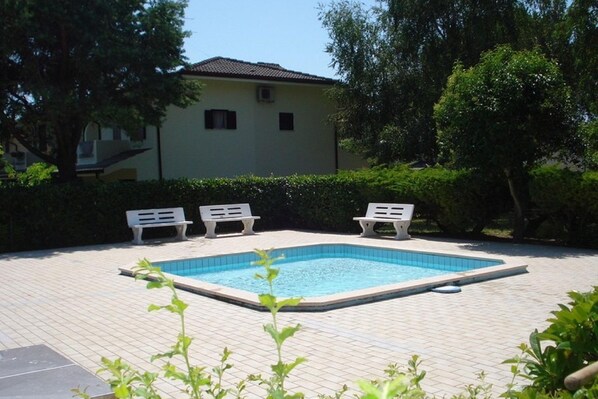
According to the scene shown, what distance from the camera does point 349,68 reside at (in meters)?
28.6

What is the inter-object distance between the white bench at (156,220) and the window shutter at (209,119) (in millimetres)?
8960

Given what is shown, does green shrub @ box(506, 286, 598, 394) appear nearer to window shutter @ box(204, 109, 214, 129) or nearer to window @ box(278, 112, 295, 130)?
A: window shutter @ box(204, 109, 214, 129)

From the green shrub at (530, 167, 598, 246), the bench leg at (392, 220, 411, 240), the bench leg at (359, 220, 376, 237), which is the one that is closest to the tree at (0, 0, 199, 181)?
the bench leg at (359, 220, 376, 237)

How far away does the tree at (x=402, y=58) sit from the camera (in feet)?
80.6

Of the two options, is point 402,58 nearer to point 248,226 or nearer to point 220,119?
point 220,119

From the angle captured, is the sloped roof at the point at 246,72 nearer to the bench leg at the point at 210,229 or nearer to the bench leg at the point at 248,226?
the bench leg at the point at 248,226

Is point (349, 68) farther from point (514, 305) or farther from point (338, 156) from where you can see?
point (514, 305)

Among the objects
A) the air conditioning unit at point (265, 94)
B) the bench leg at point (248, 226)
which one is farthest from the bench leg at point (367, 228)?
the air conditioning unit at point (265, 94)

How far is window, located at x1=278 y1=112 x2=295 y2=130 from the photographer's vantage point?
30.0 meters

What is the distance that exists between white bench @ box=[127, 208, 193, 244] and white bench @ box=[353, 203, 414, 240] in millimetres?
5477

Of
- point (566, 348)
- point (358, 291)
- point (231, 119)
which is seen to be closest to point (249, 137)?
point (231, 119)

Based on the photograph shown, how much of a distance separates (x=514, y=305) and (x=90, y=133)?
1101 inches

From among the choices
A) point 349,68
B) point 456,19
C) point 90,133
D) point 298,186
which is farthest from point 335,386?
point 90,133

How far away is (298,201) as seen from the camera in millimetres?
21500
